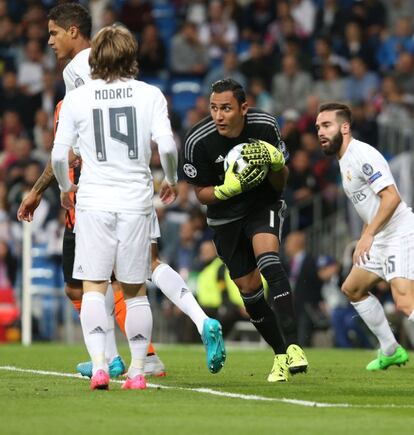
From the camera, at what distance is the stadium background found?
A: 1836 centimetres

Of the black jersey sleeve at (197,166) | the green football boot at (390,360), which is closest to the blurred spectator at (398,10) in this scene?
the green football boot at (390,360)

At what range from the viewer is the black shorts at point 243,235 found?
9.66 m

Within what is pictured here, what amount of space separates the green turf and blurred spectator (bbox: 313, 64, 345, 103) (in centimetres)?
977

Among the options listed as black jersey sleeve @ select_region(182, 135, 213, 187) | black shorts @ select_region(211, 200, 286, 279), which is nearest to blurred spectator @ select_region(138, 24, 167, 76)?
black shorts @ select_region(211, 200, 286, 279)

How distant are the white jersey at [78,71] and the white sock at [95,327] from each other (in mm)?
1767

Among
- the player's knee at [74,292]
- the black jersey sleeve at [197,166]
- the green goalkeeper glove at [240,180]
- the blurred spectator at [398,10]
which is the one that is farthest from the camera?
the blurred spectator at [398,10]

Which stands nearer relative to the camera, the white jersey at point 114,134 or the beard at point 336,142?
the white jersey at point 114,134

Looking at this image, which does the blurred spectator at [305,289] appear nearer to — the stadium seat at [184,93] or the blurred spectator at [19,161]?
the blurred spectator at [19,161]

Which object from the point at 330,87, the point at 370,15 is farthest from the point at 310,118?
the point at 370,15

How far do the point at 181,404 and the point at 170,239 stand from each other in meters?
12.2

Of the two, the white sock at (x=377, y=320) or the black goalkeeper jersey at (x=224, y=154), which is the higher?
the black goalkeeper jersey at (x=224, y=154)

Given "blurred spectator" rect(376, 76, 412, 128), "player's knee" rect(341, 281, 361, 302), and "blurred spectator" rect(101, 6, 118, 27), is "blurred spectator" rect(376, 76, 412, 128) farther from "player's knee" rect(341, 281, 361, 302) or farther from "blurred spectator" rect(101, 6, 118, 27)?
"player's knee" rect(341, 281, 361, 302)

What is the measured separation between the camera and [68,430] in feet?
21.4

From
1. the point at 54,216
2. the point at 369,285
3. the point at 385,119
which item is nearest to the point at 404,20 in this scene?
the point at 385,119
